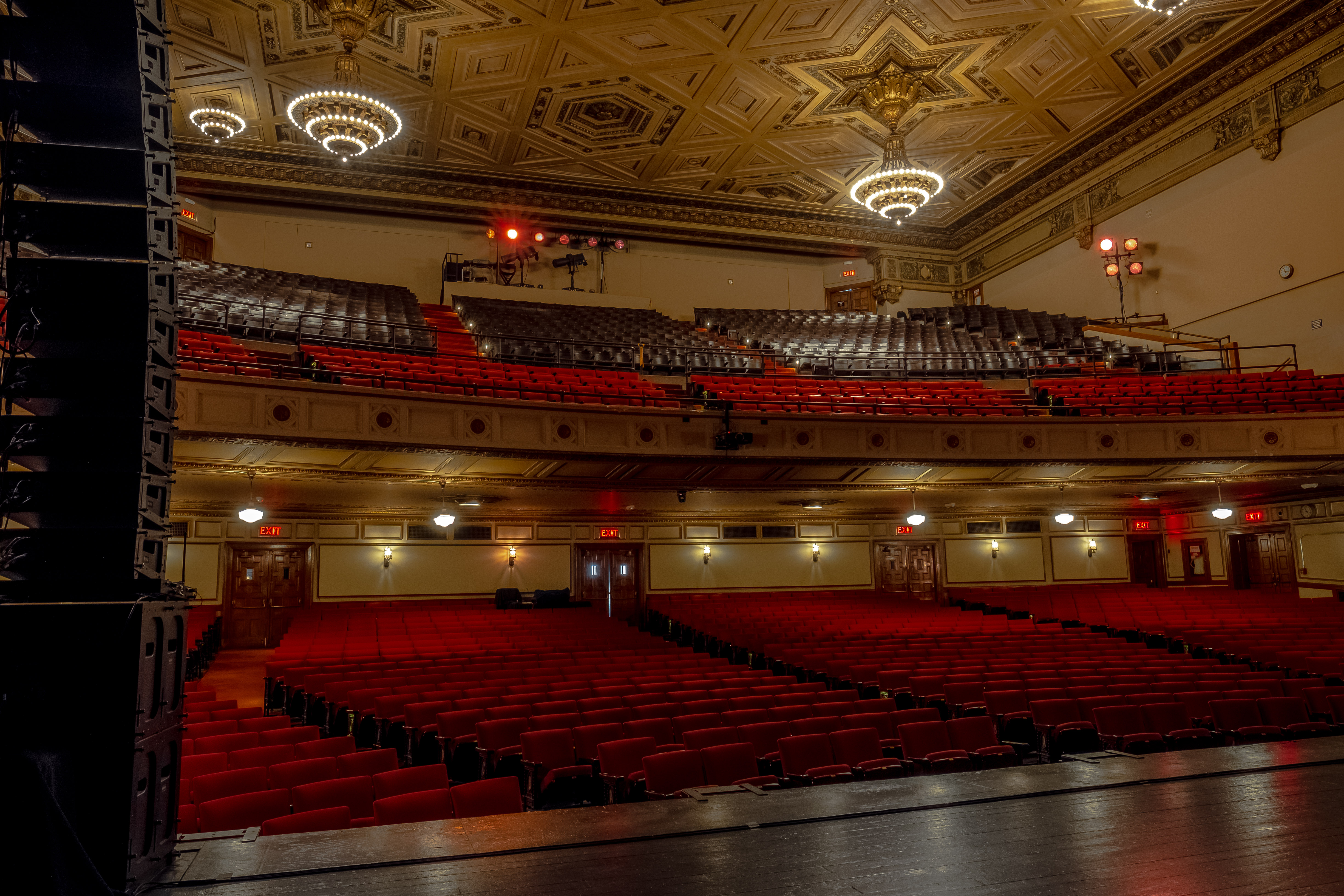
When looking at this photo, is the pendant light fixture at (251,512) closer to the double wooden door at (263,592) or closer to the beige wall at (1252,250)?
the double wooden door at (263,592)

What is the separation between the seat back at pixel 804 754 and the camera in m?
5.16

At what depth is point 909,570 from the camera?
1792cm

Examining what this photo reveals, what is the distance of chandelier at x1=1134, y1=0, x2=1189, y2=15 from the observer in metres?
10.9

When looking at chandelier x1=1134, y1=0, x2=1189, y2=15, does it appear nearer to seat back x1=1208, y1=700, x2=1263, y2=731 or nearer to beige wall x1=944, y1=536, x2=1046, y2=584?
seat back x1=1208, y1=700, x2=1263, y2=731

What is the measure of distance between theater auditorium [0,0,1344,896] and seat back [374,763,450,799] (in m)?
0.08

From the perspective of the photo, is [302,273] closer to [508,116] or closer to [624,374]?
[508,116]

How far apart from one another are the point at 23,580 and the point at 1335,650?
1181 cm

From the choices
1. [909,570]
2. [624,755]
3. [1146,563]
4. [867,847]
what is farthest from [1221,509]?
[867,847]

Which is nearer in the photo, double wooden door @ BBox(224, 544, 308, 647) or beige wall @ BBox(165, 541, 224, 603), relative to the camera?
beige wall @ BBox(165, 541, 224, 603)

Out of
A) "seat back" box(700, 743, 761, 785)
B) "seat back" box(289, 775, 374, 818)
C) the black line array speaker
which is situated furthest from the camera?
"seat back" box(700, 743, 761, 785)

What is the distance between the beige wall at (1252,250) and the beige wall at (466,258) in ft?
25.9

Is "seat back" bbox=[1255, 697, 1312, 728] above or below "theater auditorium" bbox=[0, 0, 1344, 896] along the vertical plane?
below

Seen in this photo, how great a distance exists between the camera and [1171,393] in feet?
42.2

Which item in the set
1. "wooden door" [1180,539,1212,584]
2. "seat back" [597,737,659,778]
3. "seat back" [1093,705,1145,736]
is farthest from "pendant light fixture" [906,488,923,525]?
"seat back" [597,737,659,778]
